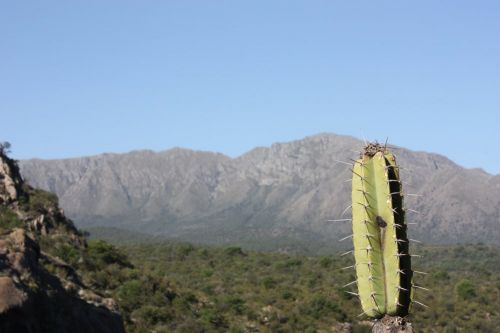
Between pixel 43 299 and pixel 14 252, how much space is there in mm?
1914

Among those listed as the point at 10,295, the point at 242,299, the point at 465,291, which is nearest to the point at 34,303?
the point at 10,295

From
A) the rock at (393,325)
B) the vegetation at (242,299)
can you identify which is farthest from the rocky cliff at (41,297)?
the rock at (393,325)

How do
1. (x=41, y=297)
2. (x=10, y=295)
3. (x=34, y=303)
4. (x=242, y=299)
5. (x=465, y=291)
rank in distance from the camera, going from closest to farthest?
(x=10, y=295)
(x=34, y=303)
(x=41, y=297)
(x=242, y=299)
(x=465, y=291)

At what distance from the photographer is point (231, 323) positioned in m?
31.6

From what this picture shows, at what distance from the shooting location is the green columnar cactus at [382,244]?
730 centimetres

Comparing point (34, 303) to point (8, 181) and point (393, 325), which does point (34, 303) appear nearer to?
point (393, 325)

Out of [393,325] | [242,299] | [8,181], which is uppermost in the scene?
[8,181]

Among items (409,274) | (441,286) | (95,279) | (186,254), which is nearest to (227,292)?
(95,279)

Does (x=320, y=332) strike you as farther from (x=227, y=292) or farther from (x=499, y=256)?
(x=499, y=256)

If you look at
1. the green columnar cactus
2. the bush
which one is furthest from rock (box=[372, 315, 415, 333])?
the bush

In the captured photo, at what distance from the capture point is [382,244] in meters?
7.39

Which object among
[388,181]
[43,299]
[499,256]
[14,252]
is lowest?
[499,256]

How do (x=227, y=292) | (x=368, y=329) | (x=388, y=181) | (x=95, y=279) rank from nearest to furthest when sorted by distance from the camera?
(x=388, y=181)
(x=95, y=279)
(x=368, y=329)
(x=227, y=292)

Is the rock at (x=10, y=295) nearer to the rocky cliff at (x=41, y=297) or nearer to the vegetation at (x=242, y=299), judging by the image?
the rocky cliff at (x=41, y=297)
